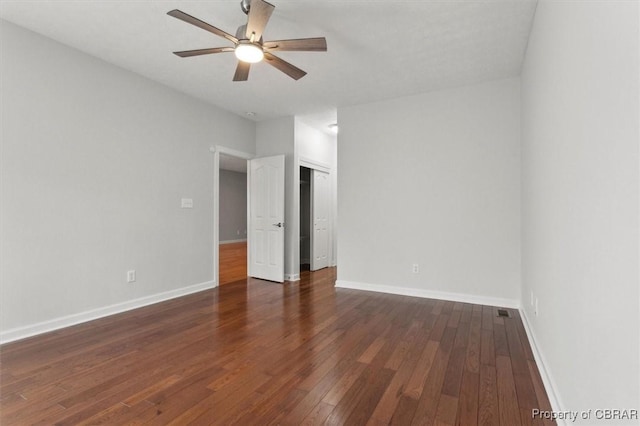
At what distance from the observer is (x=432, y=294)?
417 centimetres

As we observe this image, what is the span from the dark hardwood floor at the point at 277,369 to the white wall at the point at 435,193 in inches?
26.4

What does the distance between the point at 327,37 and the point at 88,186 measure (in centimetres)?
292

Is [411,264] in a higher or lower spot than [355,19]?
lower

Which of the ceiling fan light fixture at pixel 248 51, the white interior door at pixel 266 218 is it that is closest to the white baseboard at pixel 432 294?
the white interior door at pixel 266 218

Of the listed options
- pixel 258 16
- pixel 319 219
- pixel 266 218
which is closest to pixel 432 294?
pixel 319 219

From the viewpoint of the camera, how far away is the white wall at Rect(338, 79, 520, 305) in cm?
378

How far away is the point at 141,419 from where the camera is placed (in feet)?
5.62

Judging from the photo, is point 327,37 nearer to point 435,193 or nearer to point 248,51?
point 248,51

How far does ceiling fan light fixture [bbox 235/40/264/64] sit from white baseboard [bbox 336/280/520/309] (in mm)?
3384

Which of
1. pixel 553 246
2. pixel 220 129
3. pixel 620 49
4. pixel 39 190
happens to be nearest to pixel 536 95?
pixel 553 246

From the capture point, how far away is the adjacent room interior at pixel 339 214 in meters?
1.41

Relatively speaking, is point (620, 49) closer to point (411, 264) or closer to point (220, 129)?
point (411, 264)

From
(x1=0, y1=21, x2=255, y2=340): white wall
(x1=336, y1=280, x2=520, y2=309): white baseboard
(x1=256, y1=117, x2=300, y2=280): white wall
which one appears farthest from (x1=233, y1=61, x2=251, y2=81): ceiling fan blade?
(x1=336, y1=280, x2=520, y2=309): white baseboard

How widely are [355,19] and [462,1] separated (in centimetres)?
85
